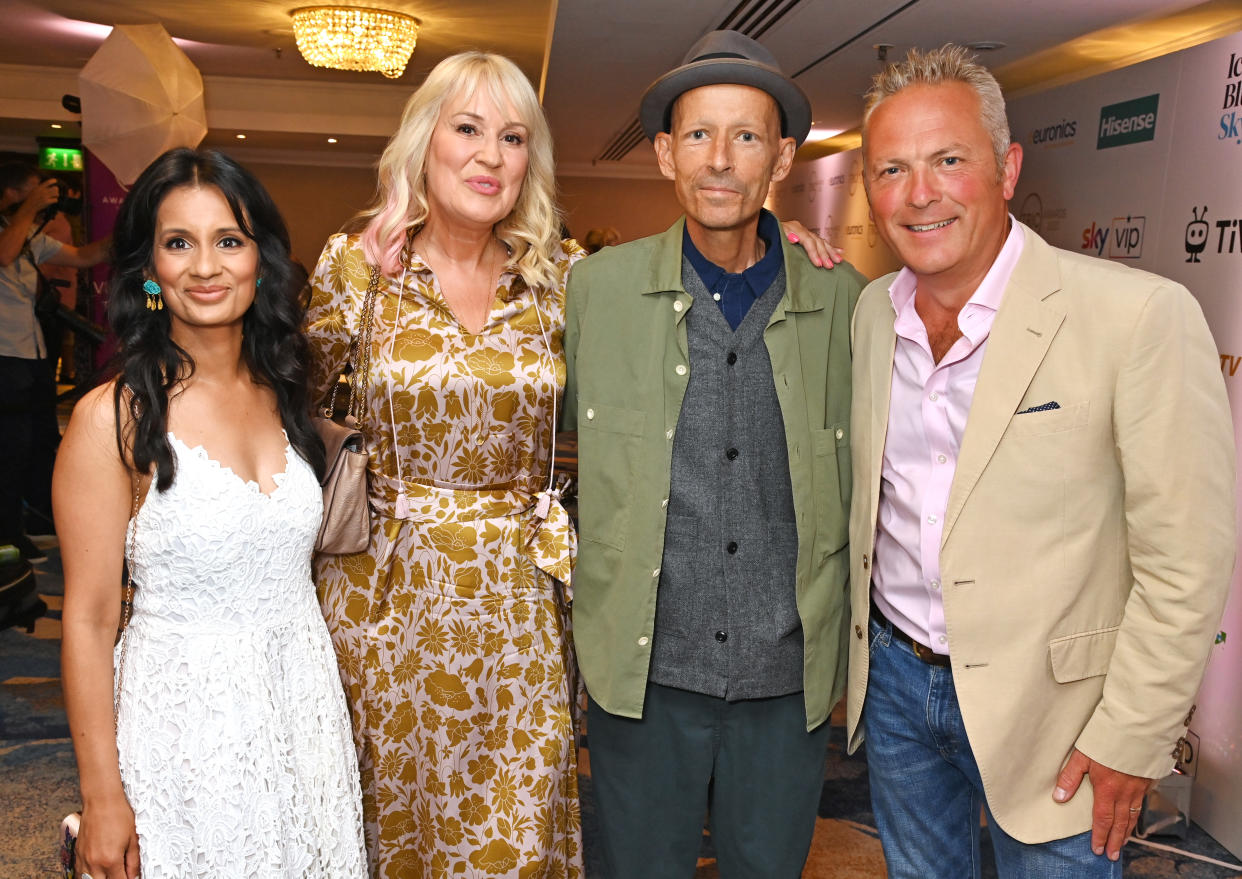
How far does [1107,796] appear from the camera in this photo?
1.63 m

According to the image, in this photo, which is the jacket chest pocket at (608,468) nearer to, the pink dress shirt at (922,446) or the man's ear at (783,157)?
the pink dress shirt at (922,446)

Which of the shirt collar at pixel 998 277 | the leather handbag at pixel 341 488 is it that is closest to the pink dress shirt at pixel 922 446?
the shirt collar at pixel 998 277

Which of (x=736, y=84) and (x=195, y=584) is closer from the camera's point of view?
(x=195, y=584)

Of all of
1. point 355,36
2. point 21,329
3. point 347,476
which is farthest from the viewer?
point 355,36

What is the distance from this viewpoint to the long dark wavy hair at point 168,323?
166 cm

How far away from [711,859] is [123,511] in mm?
2226

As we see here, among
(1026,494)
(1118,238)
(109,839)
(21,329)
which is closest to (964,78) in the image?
(1026,494)

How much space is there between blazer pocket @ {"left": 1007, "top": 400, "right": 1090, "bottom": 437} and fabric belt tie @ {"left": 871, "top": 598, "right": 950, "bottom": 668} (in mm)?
412

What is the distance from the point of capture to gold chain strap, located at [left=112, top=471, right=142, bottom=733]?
165cm

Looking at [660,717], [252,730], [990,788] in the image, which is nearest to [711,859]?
[660,717]

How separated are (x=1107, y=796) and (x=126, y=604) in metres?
1.61

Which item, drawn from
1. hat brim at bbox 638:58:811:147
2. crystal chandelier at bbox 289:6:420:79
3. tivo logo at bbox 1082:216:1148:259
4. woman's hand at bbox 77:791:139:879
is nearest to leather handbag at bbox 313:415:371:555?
woman's hand at bbox 77:791:139:879

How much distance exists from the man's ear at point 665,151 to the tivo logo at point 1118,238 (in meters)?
2.97

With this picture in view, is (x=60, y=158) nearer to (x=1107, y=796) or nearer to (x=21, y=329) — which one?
(x=21, y=329)
